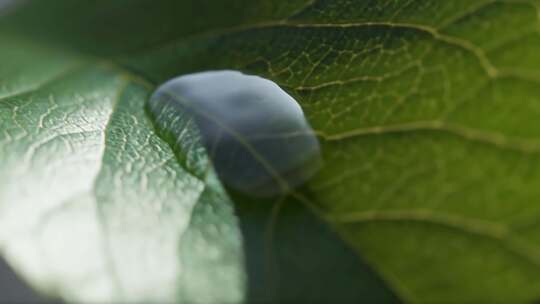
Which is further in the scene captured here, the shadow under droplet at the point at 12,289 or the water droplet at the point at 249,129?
the shadow under droplet at the point at 12,289

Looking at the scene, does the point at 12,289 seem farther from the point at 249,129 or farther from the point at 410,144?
the point at 410,144

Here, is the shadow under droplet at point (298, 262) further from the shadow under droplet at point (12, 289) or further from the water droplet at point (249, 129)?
the shadow under droplet at point (12, 289)

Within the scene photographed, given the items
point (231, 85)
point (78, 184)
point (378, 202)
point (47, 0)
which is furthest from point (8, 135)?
point (47, 0)

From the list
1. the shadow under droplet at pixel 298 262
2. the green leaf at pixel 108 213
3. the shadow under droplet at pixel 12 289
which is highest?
the green leaf at pixel 108 213

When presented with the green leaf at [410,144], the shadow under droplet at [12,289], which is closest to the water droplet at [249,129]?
the green leaf at [410,144]

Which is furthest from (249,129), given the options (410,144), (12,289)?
(12,289)
